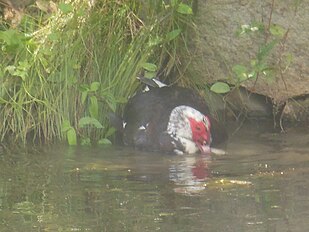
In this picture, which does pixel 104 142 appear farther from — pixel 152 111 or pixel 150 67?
pixel 150 67

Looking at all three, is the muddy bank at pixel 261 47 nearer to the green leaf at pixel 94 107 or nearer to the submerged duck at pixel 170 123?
the submerged duck at pixel 170 123

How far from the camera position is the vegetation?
6.91 m

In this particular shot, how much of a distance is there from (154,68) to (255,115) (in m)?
0.94

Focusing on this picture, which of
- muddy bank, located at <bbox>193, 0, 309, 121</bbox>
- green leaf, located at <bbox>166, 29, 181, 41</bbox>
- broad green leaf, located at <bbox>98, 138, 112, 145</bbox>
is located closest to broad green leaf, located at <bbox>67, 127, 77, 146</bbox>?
broad green leaf, located at <bbox>98, 138, 112, 145</bbox>

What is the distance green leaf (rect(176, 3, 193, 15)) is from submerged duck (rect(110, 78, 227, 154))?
56 cm

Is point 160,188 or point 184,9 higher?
point 184,9

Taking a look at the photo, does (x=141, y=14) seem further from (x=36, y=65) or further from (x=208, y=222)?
(x=208, y=222)

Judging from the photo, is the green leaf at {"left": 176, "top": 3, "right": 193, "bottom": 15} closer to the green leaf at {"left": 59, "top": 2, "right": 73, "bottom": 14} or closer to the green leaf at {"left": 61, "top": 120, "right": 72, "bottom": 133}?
the green leaf at {"left": 59, "top": 2, "right": 73, "bottom": 14}

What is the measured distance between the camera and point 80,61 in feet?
23.2

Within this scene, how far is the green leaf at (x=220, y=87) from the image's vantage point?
22.7ft

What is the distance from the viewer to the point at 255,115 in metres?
7.35

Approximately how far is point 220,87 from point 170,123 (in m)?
0.51

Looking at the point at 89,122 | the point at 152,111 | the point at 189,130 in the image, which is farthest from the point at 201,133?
the point at 89,122

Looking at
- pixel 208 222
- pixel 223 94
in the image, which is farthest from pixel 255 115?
pixel 208 222
